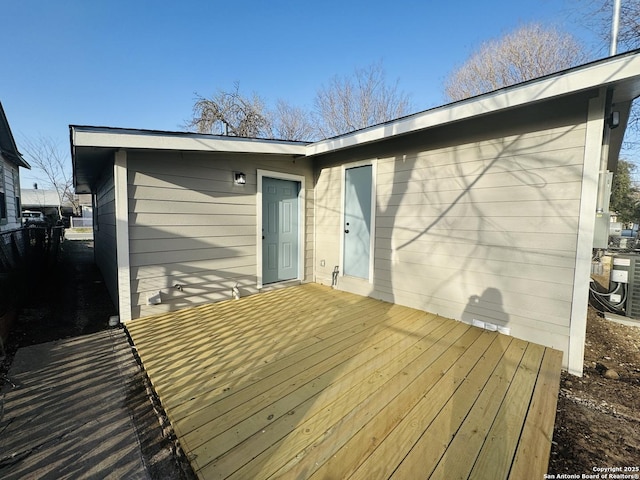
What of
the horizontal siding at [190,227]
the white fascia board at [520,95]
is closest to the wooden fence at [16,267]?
the horizontal siding at [190,227]

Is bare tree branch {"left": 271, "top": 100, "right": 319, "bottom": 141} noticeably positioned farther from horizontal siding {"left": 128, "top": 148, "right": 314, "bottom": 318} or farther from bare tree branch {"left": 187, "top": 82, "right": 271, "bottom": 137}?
horizontal siding {"left": 128, "top": 148, "right": 314, "bottom": 318}

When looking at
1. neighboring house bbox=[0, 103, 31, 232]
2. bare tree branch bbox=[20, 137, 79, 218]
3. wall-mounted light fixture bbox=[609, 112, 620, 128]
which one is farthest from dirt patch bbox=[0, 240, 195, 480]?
bare tree branch bbox=[20, 137, 79, 218]

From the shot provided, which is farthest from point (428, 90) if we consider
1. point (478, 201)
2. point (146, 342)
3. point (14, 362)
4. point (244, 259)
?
point (14, 362)

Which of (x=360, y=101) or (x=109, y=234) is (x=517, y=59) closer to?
(x=360, y=101)

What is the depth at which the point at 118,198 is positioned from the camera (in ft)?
10.5

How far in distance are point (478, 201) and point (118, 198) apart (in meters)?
4.16

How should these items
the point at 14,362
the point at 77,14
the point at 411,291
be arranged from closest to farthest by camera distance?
the point at 14,362, the point at 411,291, the point at 77,14

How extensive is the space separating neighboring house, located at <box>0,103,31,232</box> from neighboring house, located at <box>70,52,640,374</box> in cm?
559

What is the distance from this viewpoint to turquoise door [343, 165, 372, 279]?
173 inches

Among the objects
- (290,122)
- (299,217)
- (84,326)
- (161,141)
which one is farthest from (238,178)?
(290,122)

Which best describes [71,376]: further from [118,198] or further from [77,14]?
[77,14]

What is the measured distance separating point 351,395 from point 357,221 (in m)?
2.98

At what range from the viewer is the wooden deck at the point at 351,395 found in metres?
1.44

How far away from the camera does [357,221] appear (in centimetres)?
457
